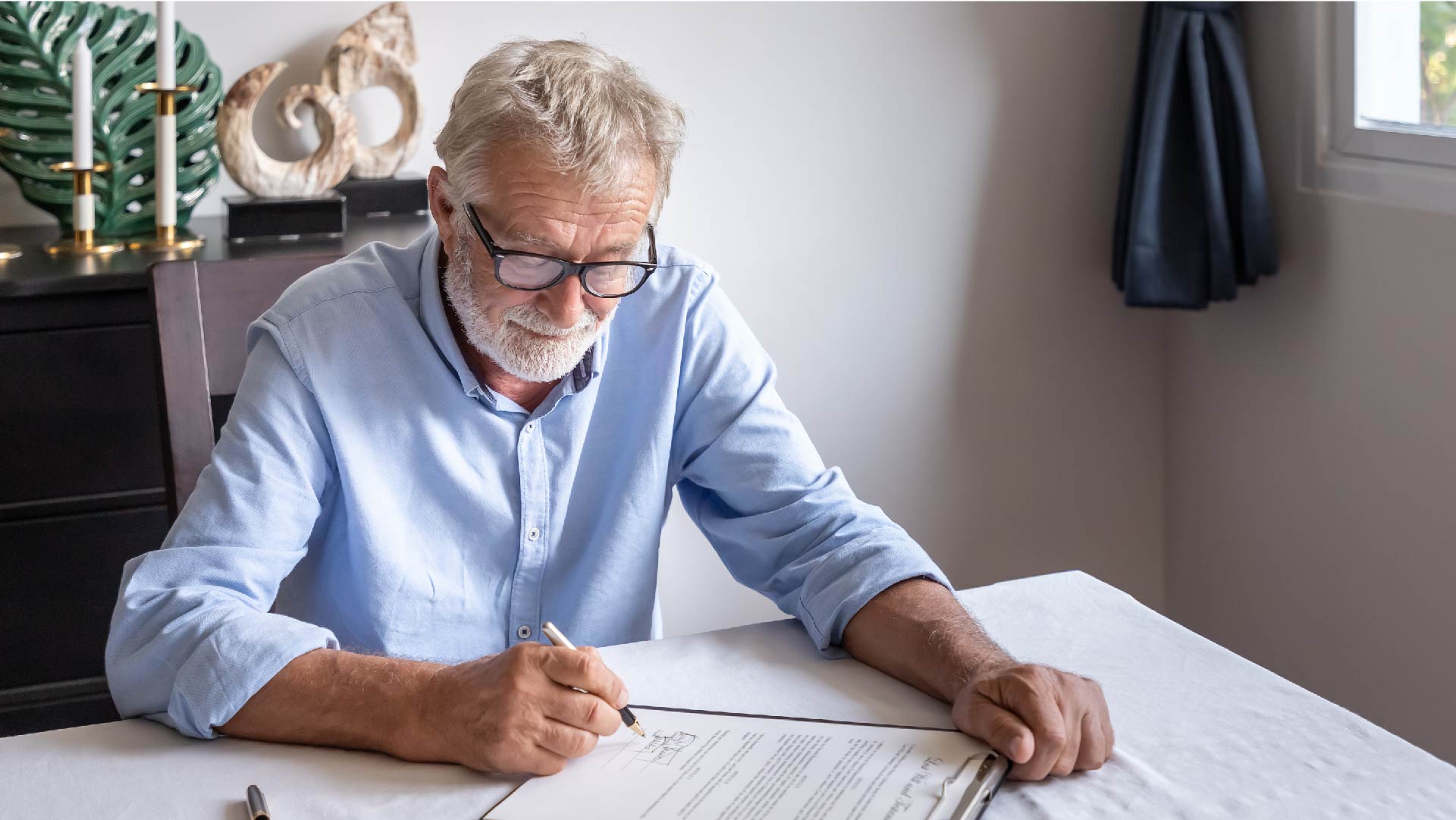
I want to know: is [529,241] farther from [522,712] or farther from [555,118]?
[522,712]

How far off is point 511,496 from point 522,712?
0.44 m

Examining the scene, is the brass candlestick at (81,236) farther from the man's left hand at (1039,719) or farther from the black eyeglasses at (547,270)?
the man's left hand at (1039,719)

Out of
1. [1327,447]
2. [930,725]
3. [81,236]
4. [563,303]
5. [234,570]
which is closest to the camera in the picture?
[930,725]

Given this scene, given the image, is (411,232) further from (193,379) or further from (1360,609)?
(1360,609)

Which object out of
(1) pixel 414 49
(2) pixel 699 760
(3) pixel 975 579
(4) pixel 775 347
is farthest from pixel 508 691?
(3) pixel 975 579

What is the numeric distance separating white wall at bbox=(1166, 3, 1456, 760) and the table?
3.97 ft

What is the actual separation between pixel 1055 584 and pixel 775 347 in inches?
58.2

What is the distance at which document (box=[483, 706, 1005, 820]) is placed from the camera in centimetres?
97

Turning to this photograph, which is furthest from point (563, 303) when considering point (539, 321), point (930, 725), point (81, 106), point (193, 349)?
point (81, 106)

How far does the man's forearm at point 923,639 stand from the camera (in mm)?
1164

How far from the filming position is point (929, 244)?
289cm

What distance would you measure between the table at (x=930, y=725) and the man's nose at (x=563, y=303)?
334 mm

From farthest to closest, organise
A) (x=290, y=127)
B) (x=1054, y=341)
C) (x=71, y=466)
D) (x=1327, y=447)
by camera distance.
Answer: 1. (x=1054, y=341)
2. (x=1327, y=447)
3. (x=290, y=127)
4. (x=71, y=466)

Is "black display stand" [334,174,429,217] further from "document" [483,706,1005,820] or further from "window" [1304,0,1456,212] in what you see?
"window" [1304,0,1456,212]
